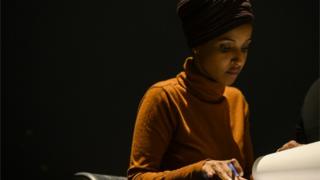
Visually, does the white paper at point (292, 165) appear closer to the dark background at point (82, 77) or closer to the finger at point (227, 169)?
the finger at point (227, 169)

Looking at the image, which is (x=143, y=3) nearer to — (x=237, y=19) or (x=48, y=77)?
(x=48, y=77)

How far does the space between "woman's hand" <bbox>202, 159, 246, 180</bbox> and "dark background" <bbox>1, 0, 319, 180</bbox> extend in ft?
2.99

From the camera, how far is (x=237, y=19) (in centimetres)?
107

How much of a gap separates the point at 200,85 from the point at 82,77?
0.73m

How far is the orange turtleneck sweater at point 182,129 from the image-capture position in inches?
41.9

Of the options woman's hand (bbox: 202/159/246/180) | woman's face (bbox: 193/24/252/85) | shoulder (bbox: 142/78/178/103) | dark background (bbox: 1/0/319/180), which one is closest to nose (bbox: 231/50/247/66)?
woman's face (bbox: 193/24/252/85)

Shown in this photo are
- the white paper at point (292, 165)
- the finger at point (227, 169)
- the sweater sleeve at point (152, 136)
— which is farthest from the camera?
the sweater sleeve at point (152, 136)

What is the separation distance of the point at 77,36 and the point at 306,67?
28.1 inches

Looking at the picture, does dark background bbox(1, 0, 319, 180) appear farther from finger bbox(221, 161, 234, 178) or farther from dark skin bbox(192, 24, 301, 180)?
finger bbox(221, 161, 234, 178)

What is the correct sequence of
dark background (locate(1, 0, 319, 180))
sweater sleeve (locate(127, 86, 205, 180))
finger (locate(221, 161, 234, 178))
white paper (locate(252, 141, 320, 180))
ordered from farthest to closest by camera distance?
dark background (locate(1, 0, 319, 180)), sweater sleeve (locate(127, 86, 205, 180)), finger (locate(221, 161, 234, 178)), white paper (locate(252, 141, 320, 180))

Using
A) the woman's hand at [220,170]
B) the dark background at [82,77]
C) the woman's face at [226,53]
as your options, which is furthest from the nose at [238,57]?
the dark background at [82,77]

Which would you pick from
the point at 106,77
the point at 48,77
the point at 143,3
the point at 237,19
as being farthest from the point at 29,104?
the point at 237,19

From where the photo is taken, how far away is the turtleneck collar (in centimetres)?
112

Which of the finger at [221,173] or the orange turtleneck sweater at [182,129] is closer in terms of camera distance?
the finger at [221,173]
